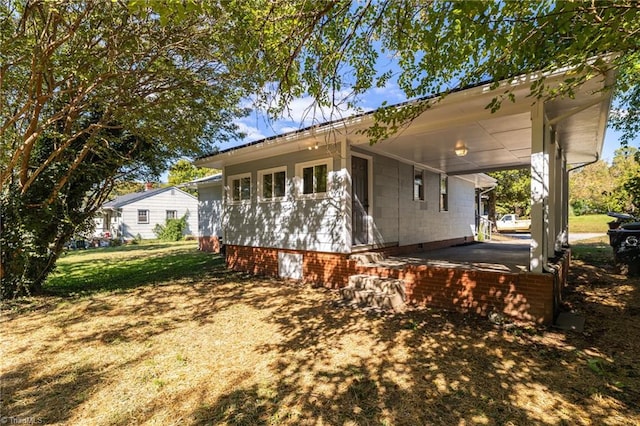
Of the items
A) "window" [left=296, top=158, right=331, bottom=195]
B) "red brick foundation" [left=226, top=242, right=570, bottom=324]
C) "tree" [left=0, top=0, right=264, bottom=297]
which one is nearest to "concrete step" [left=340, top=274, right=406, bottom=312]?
"red brick foundation" [left=226, top=242, right=570, bottom=324]

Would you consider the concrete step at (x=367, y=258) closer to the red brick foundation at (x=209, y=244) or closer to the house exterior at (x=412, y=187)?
the house exterior at (x=412, y=187)

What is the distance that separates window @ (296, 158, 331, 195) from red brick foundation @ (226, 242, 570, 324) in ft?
4.87

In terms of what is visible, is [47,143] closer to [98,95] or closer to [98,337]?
[98,95]

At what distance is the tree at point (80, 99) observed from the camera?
15.3 feet

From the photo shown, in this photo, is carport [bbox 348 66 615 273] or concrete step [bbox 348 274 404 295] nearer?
carport [bbox 348 66 615 273]

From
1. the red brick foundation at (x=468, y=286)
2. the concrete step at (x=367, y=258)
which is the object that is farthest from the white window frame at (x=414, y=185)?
the red brick foundation at (x=468, y=286)

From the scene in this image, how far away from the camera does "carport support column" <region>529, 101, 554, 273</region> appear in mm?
4484

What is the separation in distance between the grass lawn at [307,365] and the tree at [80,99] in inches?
63.3

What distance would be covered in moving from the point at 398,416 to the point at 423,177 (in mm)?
7950

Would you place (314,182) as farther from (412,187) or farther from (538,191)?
(538,191)

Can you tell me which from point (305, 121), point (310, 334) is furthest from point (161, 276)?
point (305, 121)

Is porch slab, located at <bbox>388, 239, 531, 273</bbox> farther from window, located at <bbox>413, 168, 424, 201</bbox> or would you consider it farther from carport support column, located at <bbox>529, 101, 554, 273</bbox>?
window, located at <bbox>413, 168, 424, 201</bbox>

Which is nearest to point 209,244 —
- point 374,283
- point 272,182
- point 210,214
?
point 210,214

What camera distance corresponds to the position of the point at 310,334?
164 inches
